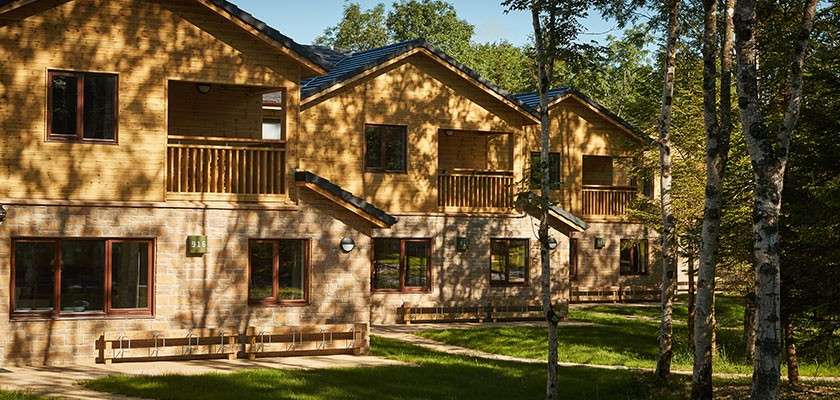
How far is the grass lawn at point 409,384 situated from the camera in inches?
681

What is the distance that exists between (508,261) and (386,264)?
162 inches

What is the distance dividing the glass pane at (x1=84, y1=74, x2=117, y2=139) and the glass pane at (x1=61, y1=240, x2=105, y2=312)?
214cm

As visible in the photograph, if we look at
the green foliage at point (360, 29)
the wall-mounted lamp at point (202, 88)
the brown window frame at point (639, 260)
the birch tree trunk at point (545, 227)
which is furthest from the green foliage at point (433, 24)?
the birch tree trunk at point (545, 227)

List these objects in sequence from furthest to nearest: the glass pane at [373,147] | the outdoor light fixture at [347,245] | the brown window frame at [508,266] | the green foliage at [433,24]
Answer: the green foliage at [433,24]
the brown window frame at [508,266]
the glass pane at [373,147]
the outdoor light fixture at [347,245]

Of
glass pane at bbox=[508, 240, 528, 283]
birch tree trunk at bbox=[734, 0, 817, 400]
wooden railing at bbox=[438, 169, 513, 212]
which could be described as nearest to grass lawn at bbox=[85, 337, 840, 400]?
birch tree trunk at bbox=[734, 0, 817, 400]

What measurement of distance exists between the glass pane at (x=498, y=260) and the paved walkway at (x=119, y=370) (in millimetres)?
10719

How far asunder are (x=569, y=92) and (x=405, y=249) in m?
10.6

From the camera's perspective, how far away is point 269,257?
22.8 meters

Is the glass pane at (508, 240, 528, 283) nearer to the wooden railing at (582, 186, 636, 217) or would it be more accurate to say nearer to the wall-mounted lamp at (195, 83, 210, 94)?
the wooden railing at (582, 186, 636, 217)

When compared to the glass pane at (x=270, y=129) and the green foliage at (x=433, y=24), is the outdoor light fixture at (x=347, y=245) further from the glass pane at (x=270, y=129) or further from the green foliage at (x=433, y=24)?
the green foliage at (x=433, y=24)

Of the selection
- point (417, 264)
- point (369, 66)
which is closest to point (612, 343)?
point (417, 264)

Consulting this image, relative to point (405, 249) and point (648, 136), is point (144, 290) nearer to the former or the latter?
point (405, 249)

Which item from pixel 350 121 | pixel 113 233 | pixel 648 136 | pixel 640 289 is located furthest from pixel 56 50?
pixel 640 289

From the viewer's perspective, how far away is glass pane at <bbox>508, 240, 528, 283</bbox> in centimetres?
3297
